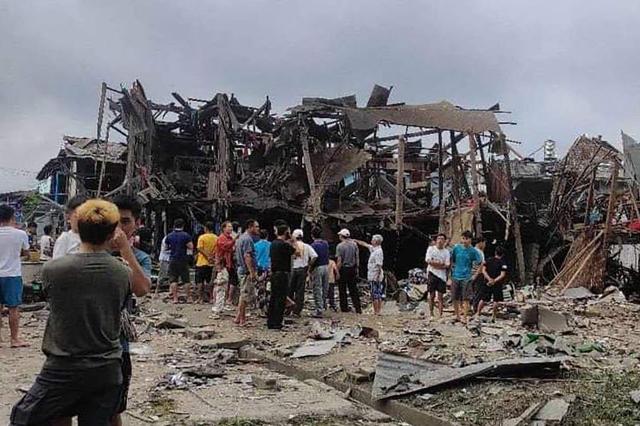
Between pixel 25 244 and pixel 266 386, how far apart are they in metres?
3.55

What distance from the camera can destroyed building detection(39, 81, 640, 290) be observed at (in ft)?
63.6

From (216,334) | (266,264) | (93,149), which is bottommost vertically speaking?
(216,334)

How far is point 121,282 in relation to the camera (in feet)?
10.8

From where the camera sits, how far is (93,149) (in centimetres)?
2911

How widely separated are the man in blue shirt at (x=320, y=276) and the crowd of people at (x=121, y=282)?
0.02m

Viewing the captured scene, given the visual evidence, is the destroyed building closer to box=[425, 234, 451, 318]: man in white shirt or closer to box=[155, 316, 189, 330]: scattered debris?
box=[425, 234, 451, 318]: man in white shirt

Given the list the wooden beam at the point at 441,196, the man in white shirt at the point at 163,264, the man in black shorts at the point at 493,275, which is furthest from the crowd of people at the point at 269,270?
the wooden beam at the point at 441,196

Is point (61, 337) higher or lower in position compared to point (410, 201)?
lower

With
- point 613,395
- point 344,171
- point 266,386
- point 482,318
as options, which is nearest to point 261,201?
point 344,171

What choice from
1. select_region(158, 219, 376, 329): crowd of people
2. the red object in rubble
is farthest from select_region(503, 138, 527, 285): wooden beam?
select_region(158, 219, 376, 329): crowd of people

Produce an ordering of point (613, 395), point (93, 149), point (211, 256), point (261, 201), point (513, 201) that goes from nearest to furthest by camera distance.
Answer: point (613, 395)
point (211, 256)
point (513, 201)
point (261, 201)
point (93, 149)

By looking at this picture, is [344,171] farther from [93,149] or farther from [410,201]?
[93,149]

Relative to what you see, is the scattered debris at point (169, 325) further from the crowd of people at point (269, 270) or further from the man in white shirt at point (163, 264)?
the man in white shirt at point (163, 264)

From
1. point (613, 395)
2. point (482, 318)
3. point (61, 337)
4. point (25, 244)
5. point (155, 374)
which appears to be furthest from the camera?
point (482, 318)
